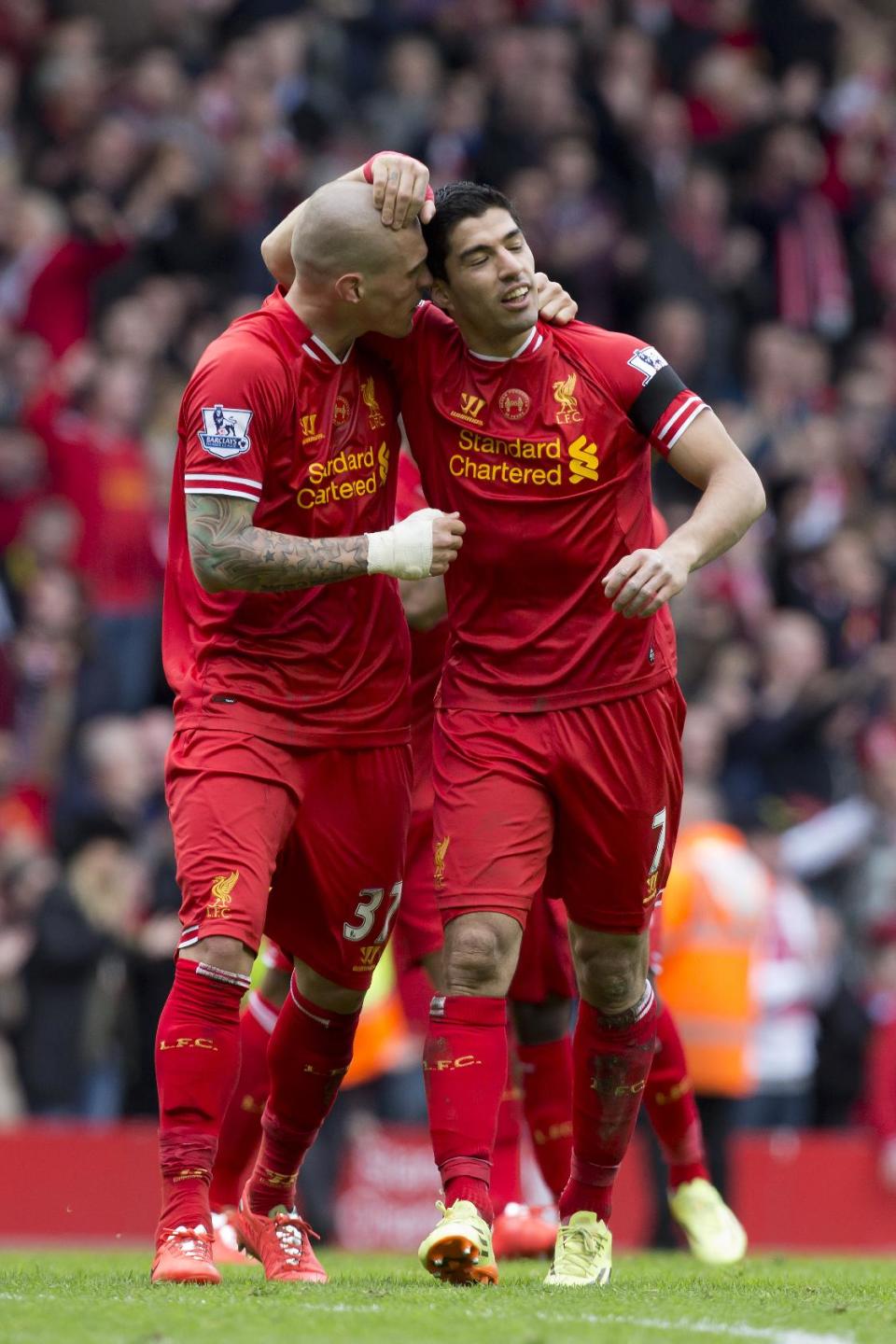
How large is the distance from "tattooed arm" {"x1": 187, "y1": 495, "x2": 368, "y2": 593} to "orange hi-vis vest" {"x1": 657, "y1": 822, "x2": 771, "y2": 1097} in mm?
→ 4677

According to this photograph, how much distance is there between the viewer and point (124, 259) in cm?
1523

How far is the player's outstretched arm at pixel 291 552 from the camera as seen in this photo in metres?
6.30

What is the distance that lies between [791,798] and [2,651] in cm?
477

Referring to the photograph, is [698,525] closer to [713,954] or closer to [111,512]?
[713,954]

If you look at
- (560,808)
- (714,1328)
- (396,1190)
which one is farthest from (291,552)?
(396,1190)

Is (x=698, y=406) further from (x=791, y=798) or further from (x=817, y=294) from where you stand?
(x=817, y=294)

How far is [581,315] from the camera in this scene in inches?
657

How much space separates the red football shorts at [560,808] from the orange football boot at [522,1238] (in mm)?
1852

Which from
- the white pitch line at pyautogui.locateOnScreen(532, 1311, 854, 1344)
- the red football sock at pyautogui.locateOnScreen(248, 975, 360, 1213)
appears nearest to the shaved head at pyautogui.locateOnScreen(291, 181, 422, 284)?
the red football sock at pyautogui.locateOnScreen(248, 975, 360, 1213)

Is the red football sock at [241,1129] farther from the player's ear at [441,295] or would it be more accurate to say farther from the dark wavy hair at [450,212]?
the dark wavy hair at [450,212]

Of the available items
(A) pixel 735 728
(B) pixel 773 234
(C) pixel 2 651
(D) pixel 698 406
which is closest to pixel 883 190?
(B) pixel 773 234

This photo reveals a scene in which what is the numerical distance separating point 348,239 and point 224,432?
656 millimetres

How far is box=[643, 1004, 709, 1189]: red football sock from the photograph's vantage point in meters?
8.36

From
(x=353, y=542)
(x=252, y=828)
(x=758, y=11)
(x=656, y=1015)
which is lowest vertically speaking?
(x=656, y=1015)
